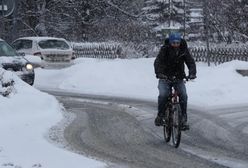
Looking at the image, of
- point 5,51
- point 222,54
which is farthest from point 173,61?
point 222,54

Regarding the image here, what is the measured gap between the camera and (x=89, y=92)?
67.7 feet

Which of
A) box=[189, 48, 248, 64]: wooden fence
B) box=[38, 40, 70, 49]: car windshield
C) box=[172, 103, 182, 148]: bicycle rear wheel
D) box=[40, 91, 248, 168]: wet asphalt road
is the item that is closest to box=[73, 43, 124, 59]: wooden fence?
box=[189, 48, 248, 64]: wooden fence

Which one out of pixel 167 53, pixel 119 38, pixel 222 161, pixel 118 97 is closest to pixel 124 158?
pixel 222 161

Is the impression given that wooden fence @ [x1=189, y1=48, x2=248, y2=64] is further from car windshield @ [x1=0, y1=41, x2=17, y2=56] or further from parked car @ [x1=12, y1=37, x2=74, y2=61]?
car windshield @ [x1=0, y1=41, x2=17, y2=56]

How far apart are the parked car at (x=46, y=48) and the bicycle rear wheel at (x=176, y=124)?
14.8 meters

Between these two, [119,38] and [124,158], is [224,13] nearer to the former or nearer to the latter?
[119,38]

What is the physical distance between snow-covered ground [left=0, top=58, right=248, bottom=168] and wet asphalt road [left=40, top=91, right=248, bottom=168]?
0.58 meters

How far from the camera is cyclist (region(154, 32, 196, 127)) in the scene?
10827 millimetres

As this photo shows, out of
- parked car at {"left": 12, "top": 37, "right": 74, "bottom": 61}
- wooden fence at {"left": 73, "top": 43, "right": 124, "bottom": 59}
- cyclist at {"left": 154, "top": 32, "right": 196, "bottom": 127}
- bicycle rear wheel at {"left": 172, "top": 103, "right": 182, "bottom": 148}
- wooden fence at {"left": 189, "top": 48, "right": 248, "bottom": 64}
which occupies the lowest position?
wooden fence at {"left": 73, "top": 43, "right": 124, "bottom": 59}

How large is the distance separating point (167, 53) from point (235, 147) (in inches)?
76.5

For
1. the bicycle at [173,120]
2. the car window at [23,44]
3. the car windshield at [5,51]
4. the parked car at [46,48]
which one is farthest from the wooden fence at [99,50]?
the bicycle at [173,120]

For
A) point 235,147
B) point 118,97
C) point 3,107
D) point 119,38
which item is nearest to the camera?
point 235,147

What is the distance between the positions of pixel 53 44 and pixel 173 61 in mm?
15492

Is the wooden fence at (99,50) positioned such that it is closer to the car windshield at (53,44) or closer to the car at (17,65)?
the car windshield at (53,44)
